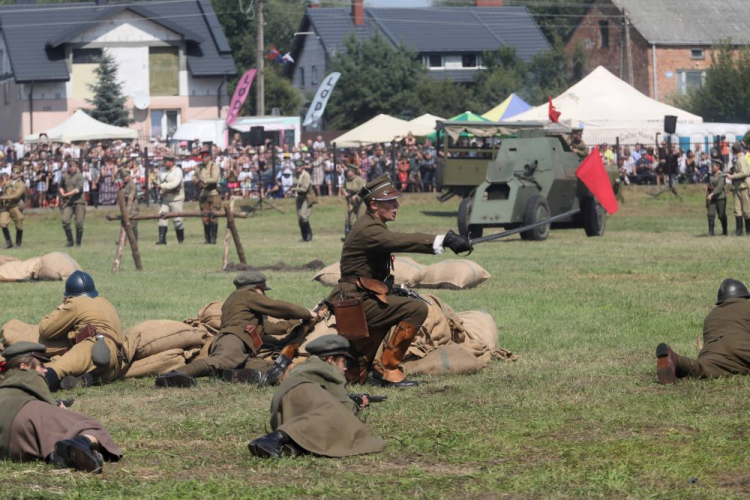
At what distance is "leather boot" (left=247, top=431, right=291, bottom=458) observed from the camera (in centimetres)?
748

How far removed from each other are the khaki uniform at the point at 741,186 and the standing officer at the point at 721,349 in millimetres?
16373

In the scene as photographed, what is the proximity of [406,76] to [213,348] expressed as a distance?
2078 inches

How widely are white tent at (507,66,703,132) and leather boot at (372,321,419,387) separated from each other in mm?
33774

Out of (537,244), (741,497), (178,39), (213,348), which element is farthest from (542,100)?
(741,497)

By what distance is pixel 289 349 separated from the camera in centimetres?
1052

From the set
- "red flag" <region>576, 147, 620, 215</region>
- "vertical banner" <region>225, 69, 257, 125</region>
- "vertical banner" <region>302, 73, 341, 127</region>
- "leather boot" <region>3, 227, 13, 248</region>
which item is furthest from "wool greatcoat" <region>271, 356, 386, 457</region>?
"vertical banner" <region>302, 73, 341, 127</region>

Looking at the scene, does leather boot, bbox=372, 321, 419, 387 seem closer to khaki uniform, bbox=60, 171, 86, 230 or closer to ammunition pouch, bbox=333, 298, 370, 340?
ammunition pouch, bbox=333, 298, 370, 340

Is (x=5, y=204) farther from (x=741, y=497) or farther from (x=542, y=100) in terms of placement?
(x=542, y=100)

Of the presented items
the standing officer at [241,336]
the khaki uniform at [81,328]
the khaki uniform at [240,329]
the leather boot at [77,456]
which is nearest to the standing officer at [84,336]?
the khaki uniform at [81,328]

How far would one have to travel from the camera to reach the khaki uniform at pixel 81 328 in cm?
1061

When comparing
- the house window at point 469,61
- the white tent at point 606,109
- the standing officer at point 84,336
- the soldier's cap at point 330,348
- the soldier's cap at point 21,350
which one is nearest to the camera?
the soldier's cap at point 21,350

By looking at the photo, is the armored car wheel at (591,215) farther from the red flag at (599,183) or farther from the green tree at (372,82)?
the green tree at (372,82)

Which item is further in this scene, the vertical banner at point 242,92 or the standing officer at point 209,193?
the vertical banner at point 242,92

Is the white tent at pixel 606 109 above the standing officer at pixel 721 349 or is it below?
above
